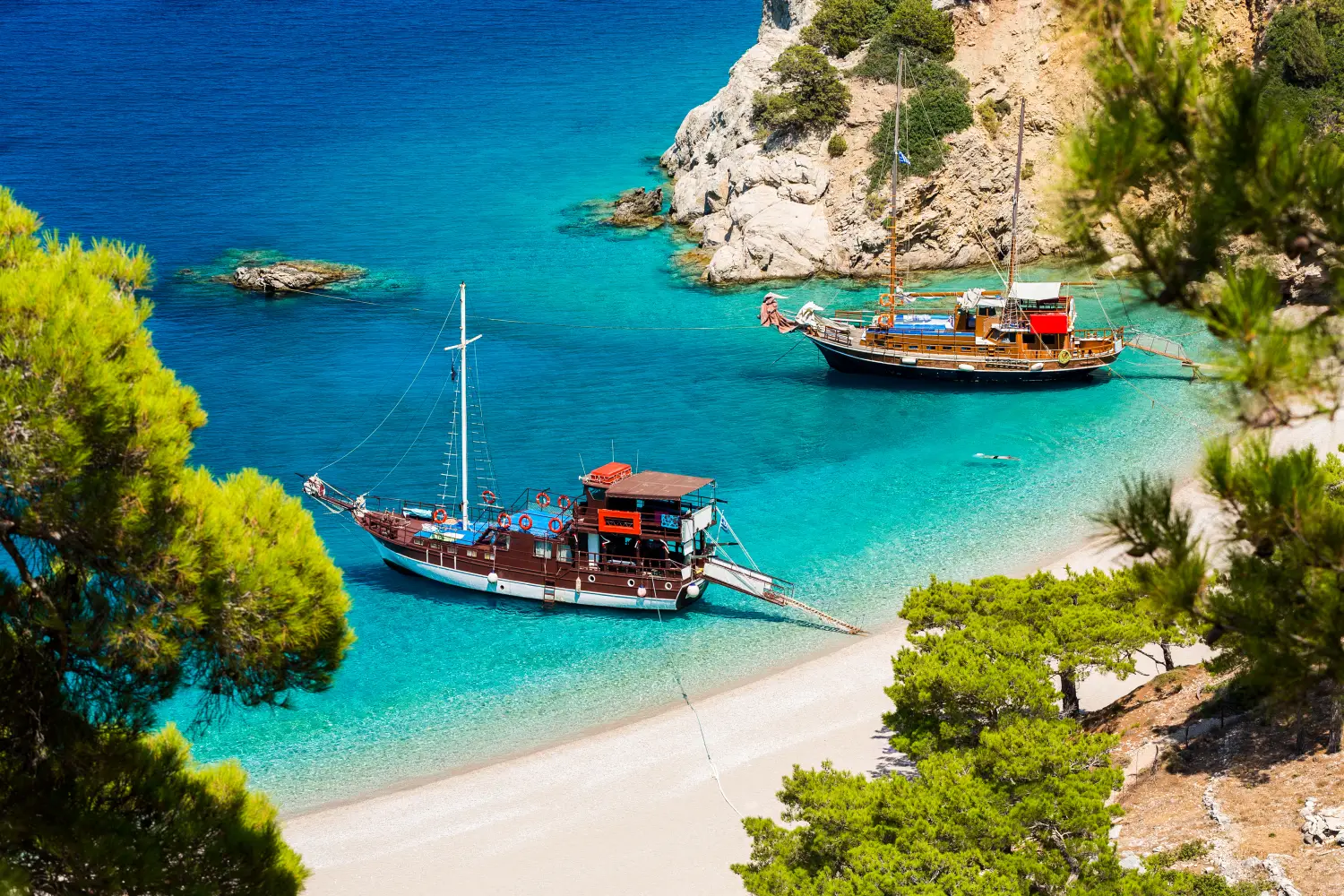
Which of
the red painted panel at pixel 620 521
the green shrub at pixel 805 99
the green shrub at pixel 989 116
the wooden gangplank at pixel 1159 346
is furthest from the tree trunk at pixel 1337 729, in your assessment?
the green shrub at pixel 805 99

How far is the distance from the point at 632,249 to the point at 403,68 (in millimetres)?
52184

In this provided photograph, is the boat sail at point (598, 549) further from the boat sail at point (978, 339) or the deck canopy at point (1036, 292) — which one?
the deck canopy at point (1036, 292)

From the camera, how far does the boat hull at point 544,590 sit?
38.6 metres

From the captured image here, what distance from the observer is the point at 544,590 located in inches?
1548

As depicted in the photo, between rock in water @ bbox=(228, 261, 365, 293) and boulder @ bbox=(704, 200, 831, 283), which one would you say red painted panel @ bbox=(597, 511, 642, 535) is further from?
rock in water @ bbox=(228, 261, 365, 293)

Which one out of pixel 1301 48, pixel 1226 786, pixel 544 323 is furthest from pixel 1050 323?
pixel 1226 786

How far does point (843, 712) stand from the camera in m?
32.0

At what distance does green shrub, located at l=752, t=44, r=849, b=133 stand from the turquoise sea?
8.08 m

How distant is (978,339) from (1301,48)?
22.1 m

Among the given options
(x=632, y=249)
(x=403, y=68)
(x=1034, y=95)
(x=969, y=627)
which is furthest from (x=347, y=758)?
(x=403, y=68)

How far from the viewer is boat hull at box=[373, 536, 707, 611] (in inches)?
1518

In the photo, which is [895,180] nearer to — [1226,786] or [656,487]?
[656,487]

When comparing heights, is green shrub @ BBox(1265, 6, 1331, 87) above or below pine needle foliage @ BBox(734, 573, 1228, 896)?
above

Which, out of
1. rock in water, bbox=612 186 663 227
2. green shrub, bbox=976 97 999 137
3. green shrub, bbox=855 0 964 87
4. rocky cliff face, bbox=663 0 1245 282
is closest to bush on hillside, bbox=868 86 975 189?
rocky cliff face, bbox=663 0 1245 282
